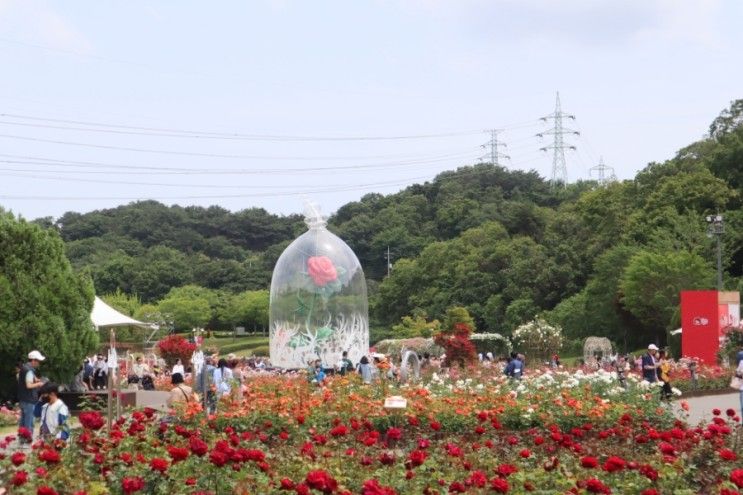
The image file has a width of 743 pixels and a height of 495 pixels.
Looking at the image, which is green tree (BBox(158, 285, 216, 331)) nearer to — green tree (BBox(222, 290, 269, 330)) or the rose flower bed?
green tree (BBox(222, 290, 269, 330))

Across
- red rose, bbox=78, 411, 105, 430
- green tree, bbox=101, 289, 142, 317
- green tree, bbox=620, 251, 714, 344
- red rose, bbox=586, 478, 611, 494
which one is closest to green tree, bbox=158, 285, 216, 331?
green tree, bbox=101, 289, 142, 317

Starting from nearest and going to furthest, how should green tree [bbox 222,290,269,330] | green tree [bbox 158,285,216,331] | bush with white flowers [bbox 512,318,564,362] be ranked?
1. bush with white flowers [bbox 512,318,564,362]
2. green tree [bbox 158,285,216,331]
3. green tree [bbox 222,290,269,330]

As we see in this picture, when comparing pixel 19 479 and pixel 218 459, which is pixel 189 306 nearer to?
pixel 218 459

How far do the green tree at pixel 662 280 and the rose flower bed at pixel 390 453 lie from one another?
109 feet

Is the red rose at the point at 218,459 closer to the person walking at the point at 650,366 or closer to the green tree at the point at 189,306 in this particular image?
the person walking at the point at 650,366

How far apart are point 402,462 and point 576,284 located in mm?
56567

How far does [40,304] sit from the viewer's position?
70.2 ft

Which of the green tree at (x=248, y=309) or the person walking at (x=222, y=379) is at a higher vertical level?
the person walking at (x=222, y=379)

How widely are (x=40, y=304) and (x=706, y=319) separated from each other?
20941mm

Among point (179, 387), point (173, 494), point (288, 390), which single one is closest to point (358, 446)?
point (173, 494)

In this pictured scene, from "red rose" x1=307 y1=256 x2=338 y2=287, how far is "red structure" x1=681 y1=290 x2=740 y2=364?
516 inches

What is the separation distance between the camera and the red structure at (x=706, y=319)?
34.0 meters

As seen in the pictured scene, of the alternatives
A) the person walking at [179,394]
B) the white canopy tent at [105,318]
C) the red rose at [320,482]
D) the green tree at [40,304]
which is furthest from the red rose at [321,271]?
the red rose at [320,482]

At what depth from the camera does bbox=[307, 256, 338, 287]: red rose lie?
1629 inches
